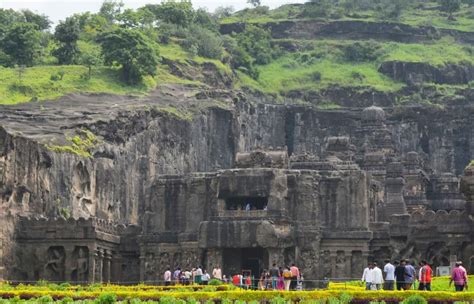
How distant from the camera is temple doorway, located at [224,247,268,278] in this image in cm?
9556

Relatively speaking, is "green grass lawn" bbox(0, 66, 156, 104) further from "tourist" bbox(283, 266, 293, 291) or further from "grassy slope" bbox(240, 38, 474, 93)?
"tourist" bbox(283, 266, 293, 291)

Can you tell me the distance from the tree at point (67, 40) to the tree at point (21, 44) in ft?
9.97

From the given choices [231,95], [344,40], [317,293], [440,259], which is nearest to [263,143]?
[231,95]

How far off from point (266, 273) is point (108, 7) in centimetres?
10587

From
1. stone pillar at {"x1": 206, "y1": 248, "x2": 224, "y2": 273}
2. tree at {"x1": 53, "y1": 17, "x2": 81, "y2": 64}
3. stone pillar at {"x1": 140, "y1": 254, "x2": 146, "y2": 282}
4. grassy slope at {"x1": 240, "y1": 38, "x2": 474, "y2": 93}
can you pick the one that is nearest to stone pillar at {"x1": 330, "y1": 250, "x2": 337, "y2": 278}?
stone pillar at {"x1": 206, "y1": 248, "x2": 224, "y2": 273}

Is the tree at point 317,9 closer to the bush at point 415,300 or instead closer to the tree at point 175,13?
the tree at point 175,13

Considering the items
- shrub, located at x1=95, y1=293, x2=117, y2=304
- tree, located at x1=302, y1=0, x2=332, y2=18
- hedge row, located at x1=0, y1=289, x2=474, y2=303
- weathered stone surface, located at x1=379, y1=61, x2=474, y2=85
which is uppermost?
tree, located at x1=302, y1=0, x2=332, y2=18

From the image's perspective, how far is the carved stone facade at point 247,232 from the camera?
3740 inches

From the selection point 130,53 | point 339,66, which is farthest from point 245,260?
point 339,66

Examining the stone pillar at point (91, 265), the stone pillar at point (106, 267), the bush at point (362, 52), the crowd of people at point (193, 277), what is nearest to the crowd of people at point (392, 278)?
the crowd of people at point (193, 277)

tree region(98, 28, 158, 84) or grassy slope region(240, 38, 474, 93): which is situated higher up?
grassy slope region(240, 38, 474, 93)

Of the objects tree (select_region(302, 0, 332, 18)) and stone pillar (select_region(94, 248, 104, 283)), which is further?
tree (select_region(302, 0, 332, 18))

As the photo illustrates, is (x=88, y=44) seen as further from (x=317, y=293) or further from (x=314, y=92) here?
(x=317, y=293)

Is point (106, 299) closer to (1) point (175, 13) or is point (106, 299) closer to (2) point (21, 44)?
(2) point (21, 44)
